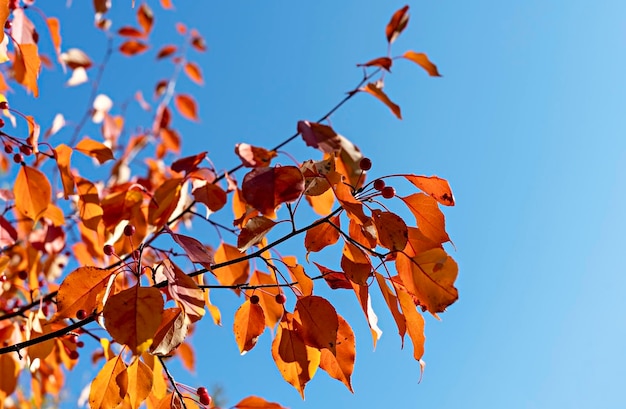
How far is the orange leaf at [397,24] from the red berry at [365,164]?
54 cm

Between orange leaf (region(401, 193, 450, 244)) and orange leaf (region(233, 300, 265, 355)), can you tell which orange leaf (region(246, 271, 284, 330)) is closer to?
orange leaf (region(233, 300, 265, 355))

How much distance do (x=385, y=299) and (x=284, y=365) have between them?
0.70 ft

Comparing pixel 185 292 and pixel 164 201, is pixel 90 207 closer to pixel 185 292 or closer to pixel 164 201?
pixel 164 201

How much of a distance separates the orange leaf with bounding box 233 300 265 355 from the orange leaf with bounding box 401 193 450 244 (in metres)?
0.29

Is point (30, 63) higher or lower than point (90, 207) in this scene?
higher

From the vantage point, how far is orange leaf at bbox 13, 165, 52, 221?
44.8 inches

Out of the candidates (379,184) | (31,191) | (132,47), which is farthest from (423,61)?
(132,47)

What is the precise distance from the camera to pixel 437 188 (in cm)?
81

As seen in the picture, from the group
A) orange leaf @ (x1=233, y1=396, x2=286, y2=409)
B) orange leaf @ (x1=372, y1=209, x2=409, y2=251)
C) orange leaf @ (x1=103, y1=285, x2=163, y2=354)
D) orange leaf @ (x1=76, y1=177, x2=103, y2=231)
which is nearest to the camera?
orange leaf @ (x1=103, y1=285, x2=163, y2=354)

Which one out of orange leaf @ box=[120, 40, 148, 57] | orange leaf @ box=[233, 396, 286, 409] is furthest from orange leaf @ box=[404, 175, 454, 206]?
orange leaf @ box=[120, 40, 148, 57]

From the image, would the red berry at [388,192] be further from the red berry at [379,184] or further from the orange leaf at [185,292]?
the orange leaf at [185,292]

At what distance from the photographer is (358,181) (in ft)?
2.64

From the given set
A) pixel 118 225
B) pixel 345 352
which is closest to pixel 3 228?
pixel 118 225

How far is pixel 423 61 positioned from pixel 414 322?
58 centimetres
